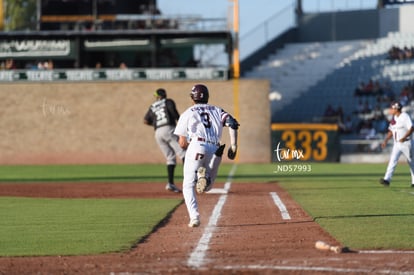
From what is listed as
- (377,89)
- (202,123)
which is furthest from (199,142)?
(377,89)

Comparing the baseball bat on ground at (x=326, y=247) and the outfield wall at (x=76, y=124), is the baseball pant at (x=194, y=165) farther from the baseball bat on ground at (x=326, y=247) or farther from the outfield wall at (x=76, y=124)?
the outfield wall at (x=76, y=124)

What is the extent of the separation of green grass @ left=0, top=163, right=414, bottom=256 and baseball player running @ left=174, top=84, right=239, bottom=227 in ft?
2.59

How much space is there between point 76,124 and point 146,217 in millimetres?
26254

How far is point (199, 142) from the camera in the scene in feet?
44.0

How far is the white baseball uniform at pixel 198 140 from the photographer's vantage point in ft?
43.8

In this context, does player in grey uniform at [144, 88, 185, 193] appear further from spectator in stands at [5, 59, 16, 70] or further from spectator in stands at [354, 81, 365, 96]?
spectator in stands at [354, 81, 365, 96]

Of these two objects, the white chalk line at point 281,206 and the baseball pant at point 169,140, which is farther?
the baseball pant at point 169,140

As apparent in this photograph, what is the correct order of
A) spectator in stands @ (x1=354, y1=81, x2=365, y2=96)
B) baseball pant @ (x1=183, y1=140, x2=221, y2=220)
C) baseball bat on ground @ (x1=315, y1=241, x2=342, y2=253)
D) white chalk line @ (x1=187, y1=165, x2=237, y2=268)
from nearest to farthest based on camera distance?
white chalk line @ (x1=187, y1=165, x2=237, y2=268), baseball bat on ground @ (x1=315, y1=241, x2=342, y2=253), baseball pant @ (x1=183, y1=140, x2=221, y2=220), spectator in stands @ (x1=354, y1=81, x2=365, y2=96)

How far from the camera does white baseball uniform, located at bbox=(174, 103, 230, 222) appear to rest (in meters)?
13.3

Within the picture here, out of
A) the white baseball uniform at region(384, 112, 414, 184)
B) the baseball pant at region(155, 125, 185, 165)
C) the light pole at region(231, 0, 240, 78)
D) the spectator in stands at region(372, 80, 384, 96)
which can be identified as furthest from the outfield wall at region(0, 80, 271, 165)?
the baseball pant at region(155, 125, 185, 165)

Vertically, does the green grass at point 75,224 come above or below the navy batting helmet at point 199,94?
below

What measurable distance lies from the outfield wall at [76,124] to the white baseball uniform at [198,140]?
27.0m

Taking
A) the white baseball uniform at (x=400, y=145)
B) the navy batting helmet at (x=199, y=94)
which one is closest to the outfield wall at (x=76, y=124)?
the white baseball uniform at (x=400, y=145)

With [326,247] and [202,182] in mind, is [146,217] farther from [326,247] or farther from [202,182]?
[326,247]
